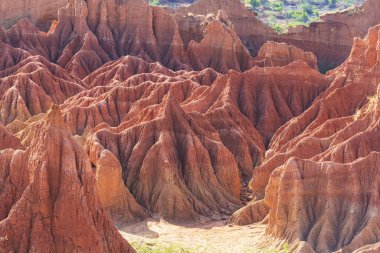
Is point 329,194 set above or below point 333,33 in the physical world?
above

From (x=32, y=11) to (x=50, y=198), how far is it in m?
101

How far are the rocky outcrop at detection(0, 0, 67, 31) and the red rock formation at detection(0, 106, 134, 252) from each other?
322 feet

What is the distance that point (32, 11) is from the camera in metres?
132

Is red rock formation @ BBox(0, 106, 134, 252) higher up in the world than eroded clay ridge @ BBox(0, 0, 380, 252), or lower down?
higher up

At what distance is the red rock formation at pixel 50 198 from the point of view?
111ft

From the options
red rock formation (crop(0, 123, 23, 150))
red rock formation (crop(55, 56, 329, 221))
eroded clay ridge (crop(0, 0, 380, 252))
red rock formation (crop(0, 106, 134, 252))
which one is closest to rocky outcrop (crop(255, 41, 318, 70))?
eroded clay ridge (crop(0, 0, 380, 252))

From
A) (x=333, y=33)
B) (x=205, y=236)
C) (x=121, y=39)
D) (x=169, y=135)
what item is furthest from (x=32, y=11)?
(x=205, y=236)

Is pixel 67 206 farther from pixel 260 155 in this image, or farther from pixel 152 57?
pixel 152 57

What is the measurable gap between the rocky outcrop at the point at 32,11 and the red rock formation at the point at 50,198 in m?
98.0

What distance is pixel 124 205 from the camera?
59.2m

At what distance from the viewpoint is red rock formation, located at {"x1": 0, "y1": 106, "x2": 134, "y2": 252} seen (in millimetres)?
33875

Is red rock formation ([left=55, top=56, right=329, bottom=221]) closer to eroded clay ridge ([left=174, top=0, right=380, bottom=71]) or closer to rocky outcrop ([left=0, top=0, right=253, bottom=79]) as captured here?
rocky outcrop ([left=0, top=0, right=253, bottom=79])

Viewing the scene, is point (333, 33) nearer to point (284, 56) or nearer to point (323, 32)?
point (323, 32)

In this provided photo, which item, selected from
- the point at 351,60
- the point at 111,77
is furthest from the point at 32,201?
the point at 111,77
